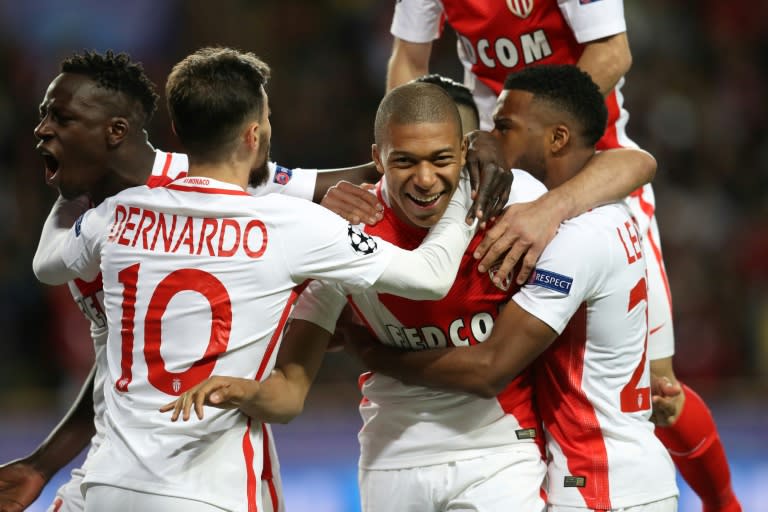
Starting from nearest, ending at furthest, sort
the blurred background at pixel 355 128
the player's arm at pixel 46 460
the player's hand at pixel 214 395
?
the player's hand at pixel 214 395, the player's arm at pixel 46 460, the blurred background at pixel 355 128

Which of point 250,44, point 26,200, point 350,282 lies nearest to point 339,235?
point 350,282

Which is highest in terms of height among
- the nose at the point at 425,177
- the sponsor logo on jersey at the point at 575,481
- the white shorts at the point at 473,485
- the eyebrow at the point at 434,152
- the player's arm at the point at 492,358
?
the eyebrow at the point at 434,152

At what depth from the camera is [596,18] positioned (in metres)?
4.22

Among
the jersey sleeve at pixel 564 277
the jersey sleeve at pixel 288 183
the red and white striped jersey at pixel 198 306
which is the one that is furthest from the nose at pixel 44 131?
the jersey sleeve at pixel 564 277

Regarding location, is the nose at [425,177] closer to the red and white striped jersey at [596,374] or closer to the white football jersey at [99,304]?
the red and white striped jersey at [596,374]

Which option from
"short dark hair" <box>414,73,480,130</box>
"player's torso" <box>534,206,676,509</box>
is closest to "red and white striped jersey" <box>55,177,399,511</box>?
"player's torso" <box>534,206,676,509</box>

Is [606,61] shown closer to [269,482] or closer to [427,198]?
[427,198]

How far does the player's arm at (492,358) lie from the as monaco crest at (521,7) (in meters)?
1.44

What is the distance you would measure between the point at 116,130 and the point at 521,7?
5.86 feet

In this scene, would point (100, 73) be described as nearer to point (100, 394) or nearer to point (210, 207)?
point (210, 207)

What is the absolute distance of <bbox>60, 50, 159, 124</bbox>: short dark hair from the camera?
3.48 meters

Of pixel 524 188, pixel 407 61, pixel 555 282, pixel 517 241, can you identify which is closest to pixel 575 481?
pixel 555 282

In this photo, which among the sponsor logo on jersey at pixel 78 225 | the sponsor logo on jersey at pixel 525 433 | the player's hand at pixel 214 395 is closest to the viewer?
the player's hand at pixel 214 395

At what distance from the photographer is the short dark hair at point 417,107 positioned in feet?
11.3
